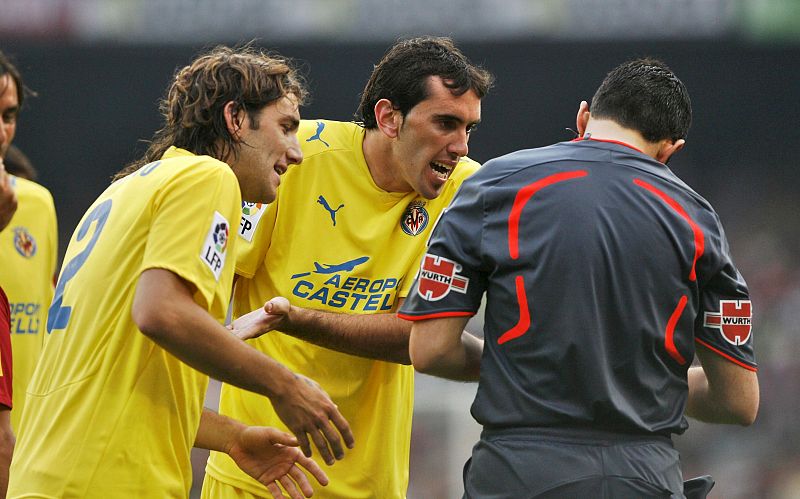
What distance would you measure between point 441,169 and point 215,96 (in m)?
1.20

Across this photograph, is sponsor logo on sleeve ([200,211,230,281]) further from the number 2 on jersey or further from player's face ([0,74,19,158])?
player's face ([0,74,19,158])

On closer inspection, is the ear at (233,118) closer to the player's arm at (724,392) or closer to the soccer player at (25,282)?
the player's arm at (724,392)

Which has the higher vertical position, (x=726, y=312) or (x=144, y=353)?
(x=726, y=312)

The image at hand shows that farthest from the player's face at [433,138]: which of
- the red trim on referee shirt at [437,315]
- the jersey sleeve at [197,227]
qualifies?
the jersey sleeve at [197,227]

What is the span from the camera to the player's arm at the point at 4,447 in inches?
151

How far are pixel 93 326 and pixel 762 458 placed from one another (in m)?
10.8

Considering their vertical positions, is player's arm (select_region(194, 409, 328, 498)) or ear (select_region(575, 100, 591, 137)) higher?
ear (select_region(575, 100, 591, 137))

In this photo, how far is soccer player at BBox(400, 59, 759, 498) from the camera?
10.9ft

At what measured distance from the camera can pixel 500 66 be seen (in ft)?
47.2

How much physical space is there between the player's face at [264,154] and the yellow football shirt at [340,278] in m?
0.71

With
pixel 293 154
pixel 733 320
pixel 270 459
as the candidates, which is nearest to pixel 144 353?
pixel 270 459

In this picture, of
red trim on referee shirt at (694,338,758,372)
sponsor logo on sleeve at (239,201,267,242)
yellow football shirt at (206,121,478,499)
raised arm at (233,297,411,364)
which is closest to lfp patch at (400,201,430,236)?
yellow football shirt at (206,121,478,499)

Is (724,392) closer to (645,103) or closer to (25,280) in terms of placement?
(645,103)

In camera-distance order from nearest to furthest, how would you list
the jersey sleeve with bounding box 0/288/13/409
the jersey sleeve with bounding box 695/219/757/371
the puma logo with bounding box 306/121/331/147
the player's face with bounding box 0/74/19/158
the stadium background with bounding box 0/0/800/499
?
the jersey sleeve with bounding box 695/219/757/371 → the jersey sleeve with bounding box 0/288/13/409 → the puma logo with bounding box 306/121/331/147 → the player's face with bounding box 0/74/19/158 → the stadium background with bounding box 0/0/800/499
